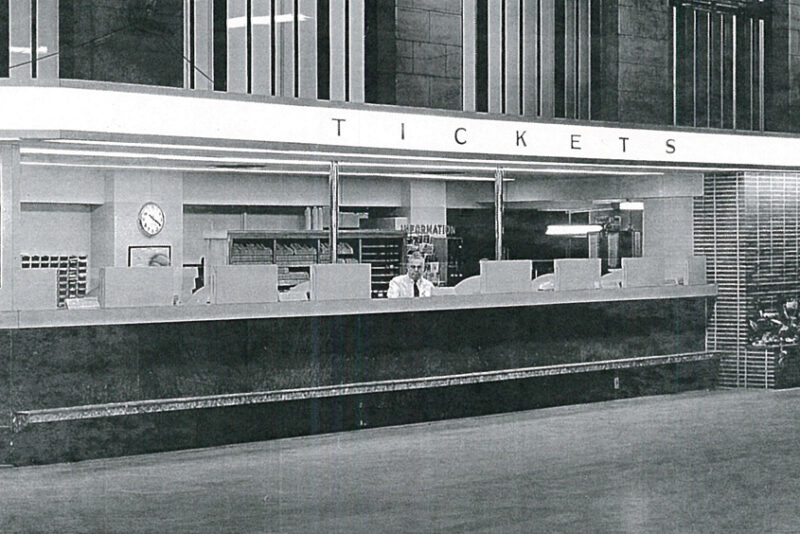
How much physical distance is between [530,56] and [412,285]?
23.8ft

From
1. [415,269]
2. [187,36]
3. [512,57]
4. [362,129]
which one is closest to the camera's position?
[362,129]

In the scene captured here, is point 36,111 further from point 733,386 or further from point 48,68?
Answer: point 733,386

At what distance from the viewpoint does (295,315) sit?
13.9 meters

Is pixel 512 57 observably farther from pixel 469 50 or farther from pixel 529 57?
pixel 469 50

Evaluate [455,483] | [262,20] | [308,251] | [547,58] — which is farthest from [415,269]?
[547,58]

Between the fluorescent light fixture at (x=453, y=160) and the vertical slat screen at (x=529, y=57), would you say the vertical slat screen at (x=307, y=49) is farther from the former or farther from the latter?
the fluorescent light fixture at (x=453, y=160)

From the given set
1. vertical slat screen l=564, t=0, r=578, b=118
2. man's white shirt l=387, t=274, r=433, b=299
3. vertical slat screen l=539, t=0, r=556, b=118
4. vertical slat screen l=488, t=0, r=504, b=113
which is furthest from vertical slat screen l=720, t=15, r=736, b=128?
man's white shirt l=387, t=274, r=433, b=299

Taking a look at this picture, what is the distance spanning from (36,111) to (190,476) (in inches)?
128

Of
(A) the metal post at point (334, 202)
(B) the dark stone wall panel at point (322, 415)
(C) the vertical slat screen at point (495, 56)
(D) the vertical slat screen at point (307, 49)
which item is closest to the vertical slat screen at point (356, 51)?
(D) the vertical slat screen at point (307, 49)

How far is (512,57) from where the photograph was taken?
2136 cm

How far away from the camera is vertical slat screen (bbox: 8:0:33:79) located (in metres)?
17.5

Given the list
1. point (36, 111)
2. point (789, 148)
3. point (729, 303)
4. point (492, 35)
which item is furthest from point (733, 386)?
point (36, 111)

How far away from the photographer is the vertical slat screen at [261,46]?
18938 millimetres

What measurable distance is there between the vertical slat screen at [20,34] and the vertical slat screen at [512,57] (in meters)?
7.19
